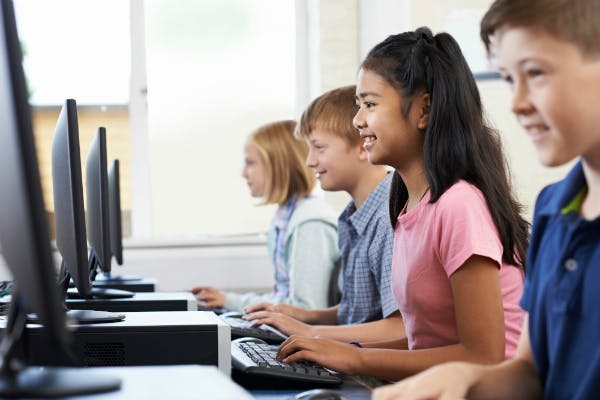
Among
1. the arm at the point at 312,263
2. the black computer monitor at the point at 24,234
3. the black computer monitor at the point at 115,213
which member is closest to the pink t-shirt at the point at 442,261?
the black computer monitor at the point at 24,234

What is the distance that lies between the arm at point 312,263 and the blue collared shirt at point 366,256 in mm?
407

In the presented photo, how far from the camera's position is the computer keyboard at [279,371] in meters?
1.43

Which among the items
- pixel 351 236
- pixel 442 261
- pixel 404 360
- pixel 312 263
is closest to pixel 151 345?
pixel 404 360

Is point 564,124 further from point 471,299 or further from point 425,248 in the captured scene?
point 425,248

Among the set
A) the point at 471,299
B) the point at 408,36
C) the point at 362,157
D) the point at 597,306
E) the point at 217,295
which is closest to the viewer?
the point at 597,306

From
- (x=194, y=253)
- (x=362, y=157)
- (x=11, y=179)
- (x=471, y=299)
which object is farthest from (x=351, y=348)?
(x=194, y=253)

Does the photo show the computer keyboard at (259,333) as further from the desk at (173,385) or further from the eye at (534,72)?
the eye at (534,72)

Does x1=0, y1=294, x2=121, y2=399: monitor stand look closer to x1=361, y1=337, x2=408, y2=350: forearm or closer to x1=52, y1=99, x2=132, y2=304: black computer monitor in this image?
x1=52, y1=99, x2=132, y2=304: black computer monitor

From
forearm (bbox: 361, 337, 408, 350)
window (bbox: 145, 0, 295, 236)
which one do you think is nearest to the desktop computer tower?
forearm (bbox: 361, 337, 408, 350)

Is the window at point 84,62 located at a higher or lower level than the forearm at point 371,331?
higher

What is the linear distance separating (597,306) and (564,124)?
21 cm

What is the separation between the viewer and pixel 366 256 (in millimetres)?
2291

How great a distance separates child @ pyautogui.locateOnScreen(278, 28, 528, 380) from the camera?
1569 millimetres

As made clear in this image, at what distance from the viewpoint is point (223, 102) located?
420cm
